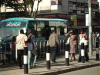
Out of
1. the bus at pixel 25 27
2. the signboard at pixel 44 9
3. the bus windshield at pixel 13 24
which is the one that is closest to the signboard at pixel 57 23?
the bus at pixel 25 27

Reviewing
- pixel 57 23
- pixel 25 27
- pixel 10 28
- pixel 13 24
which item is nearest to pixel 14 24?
pixel 13 24

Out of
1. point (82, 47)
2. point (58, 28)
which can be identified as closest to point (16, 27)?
point (58, 28)

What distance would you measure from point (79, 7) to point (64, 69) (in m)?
67.0

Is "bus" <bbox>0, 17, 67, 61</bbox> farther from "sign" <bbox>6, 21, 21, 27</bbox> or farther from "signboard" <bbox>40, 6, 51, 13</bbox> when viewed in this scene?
"signboard" <bbox>40, 6, 51, 13</bbox>

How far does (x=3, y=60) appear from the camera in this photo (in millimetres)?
12086

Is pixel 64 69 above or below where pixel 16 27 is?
below

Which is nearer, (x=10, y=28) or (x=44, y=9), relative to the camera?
(x=10, y=28)

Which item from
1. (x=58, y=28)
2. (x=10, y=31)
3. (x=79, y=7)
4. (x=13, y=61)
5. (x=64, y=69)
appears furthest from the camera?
(x=79, y=7)

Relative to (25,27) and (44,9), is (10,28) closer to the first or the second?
(25,27)

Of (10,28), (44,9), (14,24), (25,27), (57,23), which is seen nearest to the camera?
(25,27)

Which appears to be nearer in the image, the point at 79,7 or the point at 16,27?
the point at 16,27

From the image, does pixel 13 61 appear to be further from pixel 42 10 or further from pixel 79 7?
pixel 79 7

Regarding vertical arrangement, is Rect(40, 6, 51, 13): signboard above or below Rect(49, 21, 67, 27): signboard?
above

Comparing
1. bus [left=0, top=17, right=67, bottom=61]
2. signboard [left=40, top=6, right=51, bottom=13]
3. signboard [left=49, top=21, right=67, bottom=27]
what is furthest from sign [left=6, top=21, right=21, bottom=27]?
signboard [left=40, top=6, right=51, bottom=13]
